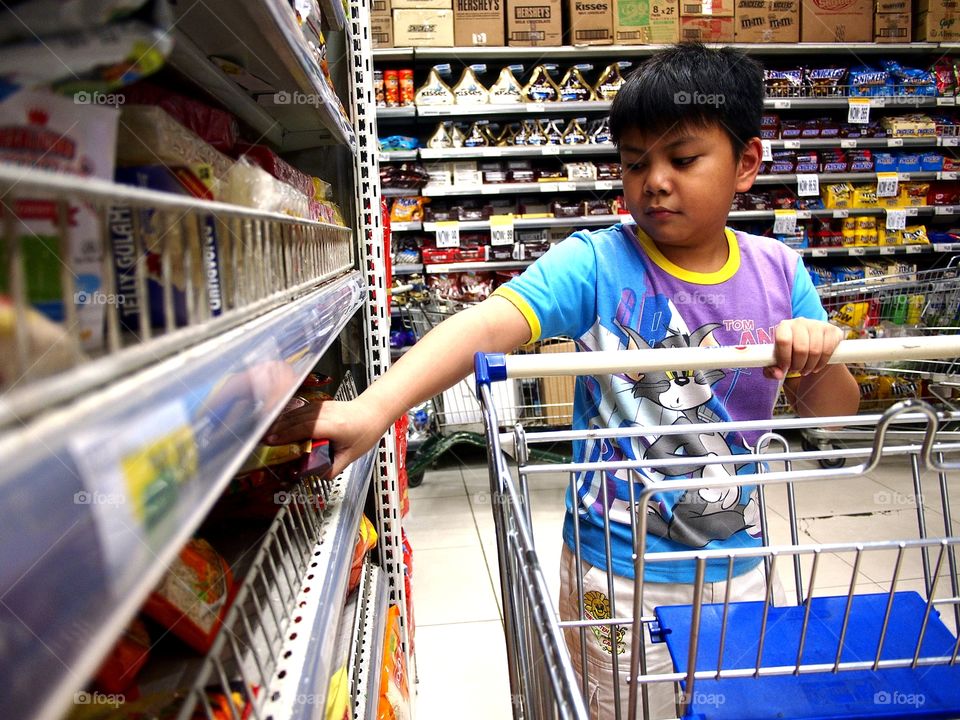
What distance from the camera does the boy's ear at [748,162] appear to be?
3.74ft

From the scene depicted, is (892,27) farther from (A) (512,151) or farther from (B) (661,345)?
(B) (661,345)

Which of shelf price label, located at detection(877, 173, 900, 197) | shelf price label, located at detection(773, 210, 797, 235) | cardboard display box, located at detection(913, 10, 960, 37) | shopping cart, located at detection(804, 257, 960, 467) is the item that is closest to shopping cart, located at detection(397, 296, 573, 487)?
shopping cart, located at detection(804, 257, 960, 467)

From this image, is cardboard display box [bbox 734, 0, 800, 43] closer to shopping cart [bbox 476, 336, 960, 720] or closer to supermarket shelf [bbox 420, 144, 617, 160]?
supermarket shelf [bbox 420, 144, 617, 160]

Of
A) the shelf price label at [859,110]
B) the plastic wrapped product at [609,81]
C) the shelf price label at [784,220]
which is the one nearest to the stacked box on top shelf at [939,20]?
the shelf price label at [859,110]

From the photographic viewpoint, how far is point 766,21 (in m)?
4.39

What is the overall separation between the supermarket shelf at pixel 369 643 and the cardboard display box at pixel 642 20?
3994 mm

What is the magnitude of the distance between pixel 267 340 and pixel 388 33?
416 centimetres

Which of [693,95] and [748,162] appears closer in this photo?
[693,95]

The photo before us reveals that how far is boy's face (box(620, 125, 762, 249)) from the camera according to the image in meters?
1.03

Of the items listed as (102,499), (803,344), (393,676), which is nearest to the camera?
(102,499)

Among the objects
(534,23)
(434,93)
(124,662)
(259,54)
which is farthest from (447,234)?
(124,662)

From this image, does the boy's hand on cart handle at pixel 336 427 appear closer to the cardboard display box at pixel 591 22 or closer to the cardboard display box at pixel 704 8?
the cardboard display box at pixel 591 22

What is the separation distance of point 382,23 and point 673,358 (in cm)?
407

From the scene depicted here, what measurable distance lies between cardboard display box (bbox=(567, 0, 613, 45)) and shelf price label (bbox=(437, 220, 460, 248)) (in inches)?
57.9
